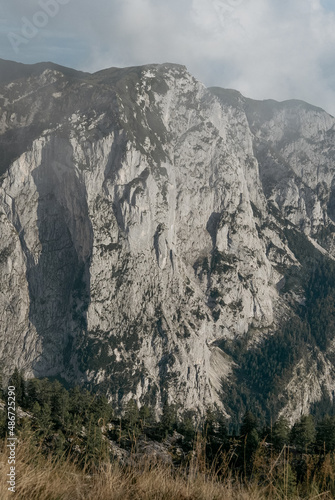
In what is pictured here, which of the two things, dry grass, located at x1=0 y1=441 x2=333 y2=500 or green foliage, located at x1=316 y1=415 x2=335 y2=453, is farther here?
green foliage, located at x1=316 y1=415 x2=335 y2=453

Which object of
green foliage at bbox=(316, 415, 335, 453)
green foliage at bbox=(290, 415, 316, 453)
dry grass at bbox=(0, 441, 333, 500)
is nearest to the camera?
dry grass at bbox=(0, 441, 333, 500)

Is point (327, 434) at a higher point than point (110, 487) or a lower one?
lower

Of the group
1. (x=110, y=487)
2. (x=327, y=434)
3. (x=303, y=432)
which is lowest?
(x=303, y=432)

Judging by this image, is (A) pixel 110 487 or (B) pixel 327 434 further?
(B) pixel 327 434

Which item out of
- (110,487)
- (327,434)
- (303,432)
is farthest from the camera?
(303,432)

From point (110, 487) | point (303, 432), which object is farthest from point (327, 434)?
point (110, 487)

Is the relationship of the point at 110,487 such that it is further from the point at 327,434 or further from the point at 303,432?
the point at 303,432

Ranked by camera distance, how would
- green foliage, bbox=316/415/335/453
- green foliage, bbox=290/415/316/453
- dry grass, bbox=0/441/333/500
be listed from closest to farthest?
1. dry grass, bbox=0/441/333/500
2. green foliage, bbox=316/415/335/453
3. green foliage, bbox=290/415/316/453

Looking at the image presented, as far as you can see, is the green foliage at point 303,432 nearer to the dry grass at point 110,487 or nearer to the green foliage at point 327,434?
the green foliage at point 327,434

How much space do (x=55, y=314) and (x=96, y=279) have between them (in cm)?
2714

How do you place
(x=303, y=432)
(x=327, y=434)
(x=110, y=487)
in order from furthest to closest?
(x=303, y=432), (x=327, y=434), (x=110, y=487)

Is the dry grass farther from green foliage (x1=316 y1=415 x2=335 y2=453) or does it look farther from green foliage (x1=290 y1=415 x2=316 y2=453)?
green foliage (x1=290 y1=415 x2=316 y2=453)

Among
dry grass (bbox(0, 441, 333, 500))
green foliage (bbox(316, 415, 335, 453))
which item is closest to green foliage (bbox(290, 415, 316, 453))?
green foliage (bbox(316, 415, 335, 453))

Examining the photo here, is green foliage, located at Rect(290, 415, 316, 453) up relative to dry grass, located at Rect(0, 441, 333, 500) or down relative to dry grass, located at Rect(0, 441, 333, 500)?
down
